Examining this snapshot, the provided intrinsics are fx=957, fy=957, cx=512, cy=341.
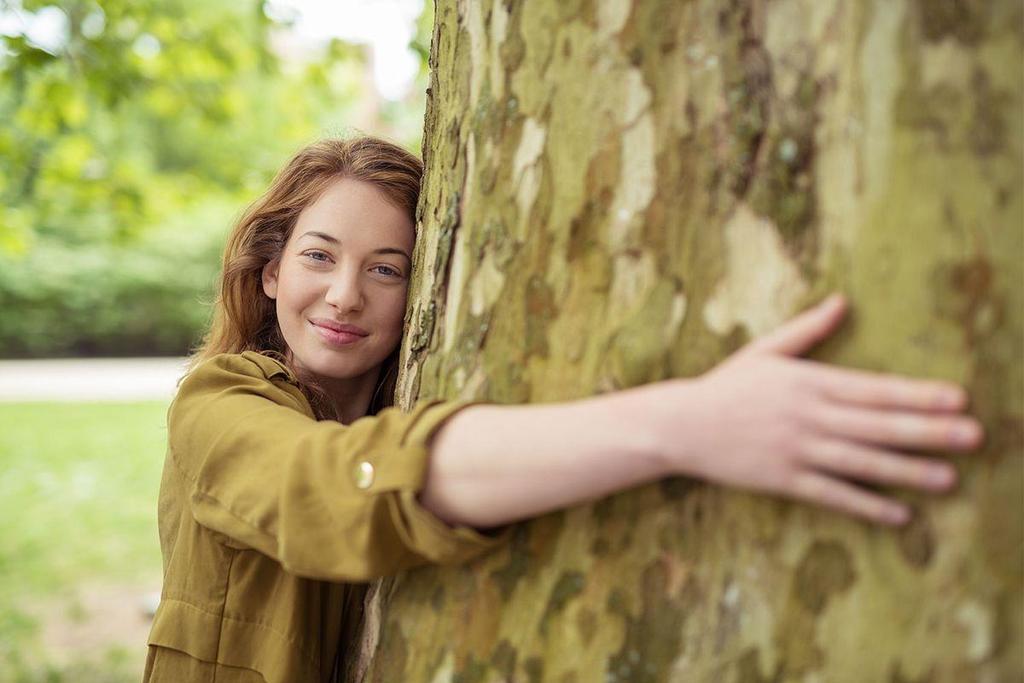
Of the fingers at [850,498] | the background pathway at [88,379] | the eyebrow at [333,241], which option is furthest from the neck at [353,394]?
the background pathway at [88,379]

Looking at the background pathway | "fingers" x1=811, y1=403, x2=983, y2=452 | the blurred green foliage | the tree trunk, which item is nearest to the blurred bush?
the background pathway

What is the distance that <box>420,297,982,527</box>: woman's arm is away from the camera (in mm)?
1091

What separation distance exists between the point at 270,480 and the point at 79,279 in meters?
19.1

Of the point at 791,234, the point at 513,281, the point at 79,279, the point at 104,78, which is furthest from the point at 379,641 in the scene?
the point at 79,279

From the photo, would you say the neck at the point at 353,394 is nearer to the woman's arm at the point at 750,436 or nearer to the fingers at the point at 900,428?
the woman's arm at the point at 750,436

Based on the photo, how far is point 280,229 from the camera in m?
2.45

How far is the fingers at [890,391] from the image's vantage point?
1.09 metres

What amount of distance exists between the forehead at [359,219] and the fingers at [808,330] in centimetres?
114

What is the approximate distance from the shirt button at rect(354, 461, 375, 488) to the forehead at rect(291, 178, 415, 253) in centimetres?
84

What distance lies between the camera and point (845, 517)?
1.17 meters

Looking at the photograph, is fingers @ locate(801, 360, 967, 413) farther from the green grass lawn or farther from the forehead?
the green grass lawn

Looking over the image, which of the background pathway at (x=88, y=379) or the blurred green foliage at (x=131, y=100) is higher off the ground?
the blurred green foliage at (x=131, y=100)

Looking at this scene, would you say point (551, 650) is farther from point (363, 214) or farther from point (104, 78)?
point (104, 78)

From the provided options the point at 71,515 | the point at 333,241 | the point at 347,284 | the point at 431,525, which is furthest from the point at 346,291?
the point at 71,515
